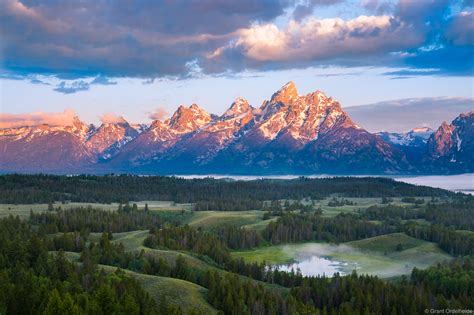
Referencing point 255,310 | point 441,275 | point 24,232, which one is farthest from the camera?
point 24,232

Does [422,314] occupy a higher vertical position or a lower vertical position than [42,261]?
lower

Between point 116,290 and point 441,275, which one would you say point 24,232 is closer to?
point 116,290

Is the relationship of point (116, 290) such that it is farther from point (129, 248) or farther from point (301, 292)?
point (129, 248)

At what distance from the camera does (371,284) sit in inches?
5851

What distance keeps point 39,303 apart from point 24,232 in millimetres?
89816

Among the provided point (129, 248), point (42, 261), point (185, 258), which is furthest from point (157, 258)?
point (42, 261)

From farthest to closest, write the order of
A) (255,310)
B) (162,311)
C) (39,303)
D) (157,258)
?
(157,258) → (255,310) → (162,311) → (39,303)

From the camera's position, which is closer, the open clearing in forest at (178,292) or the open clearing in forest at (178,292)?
the open clearing in forest at (178,292)

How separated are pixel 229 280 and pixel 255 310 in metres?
19.0

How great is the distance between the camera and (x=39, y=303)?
4210 inches

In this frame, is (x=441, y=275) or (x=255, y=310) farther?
(x=441, y=275)

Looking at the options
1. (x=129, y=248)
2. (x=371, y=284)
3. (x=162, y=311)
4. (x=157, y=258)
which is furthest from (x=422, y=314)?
(x=129, y=248)

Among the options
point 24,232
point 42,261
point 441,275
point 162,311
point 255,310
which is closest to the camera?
point 162,311

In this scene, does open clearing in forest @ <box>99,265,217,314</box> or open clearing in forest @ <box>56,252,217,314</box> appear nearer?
open clearing in forest @ <box>99,265,217,314</box>
